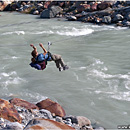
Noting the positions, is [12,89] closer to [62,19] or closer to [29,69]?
[29,69]

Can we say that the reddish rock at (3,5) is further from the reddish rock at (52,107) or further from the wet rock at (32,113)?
the wet rock at (32,113)

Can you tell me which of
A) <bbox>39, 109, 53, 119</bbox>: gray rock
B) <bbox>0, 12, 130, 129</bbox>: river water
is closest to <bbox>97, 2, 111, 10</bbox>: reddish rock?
<bbox>0, 12, 130, 129</bbox>: river water

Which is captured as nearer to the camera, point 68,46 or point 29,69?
point 29,69

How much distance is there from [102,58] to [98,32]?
9580 mm

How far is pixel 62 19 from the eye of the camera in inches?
1549

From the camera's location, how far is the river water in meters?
14.3

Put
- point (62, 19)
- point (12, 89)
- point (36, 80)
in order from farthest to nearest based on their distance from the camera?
point (62, 19)
point (36, 80)
point (12, 89)

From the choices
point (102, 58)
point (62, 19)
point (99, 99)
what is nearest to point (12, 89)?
point (99, 99)

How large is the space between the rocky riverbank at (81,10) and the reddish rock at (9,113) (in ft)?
65.1

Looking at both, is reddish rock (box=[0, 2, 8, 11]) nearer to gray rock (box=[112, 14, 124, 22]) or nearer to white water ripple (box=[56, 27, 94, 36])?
white water ripple (box=[56, 27, 94, 36])

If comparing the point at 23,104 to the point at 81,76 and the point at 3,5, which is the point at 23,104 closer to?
the point at 81,76

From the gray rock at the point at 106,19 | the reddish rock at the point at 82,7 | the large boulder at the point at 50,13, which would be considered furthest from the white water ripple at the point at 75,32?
the reddish rock at the point at 82,7

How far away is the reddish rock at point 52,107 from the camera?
13367 mm

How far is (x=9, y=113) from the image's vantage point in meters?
12.0
